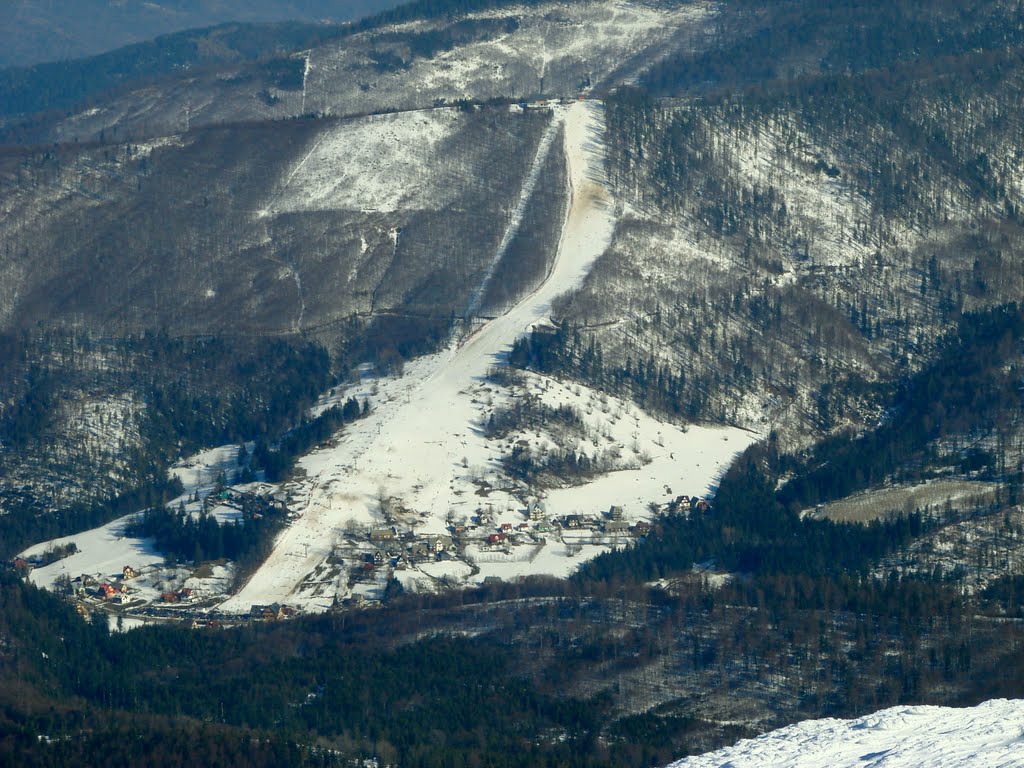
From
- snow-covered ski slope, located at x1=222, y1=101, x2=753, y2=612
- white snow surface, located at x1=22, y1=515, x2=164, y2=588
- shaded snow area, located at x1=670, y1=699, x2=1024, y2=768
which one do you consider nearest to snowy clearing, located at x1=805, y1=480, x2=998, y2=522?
snow-covered ski slope, located at x1=222, y1=101, x2=753, y2=612

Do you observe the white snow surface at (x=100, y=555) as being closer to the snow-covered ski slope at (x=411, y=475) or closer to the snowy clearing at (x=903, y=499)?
the snow-covered ski slope at (x=411, y=475)

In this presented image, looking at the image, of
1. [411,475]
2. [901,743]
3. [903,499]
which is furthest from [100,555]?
[901,743]

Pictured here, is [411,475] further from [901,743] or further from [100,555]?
[901,743]

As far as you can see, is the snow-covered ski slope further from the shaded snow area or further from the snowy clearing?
the shaded snow area

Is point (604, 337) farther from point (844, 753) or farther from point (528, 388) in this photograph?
point (844, 753)

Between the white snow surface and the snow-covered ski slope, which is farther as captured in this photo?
the white snow surface

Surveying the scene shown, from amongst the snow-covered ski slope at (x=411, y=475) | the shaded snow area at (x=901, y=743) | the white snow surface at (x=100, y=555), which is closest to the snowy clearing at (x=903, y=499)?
the snow-covered ski slope at (x=411, y=475)
